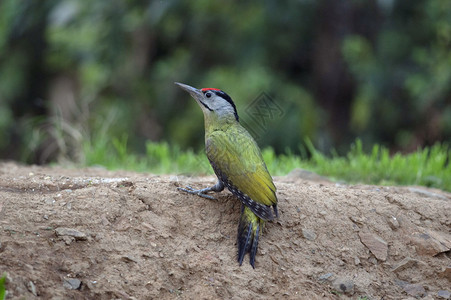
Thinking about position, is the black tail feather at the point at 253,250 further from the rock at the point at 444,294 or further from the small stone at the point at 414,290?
the rock at the point at 444,294

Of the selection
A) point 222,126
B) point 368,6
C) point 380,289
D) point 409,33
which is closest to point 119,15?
point 368,6

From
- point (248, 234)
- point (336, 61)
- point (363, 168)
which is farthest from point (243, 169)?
point (336, 61)

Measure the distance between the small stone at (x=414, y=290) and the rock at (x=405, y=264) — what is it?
0.46ft

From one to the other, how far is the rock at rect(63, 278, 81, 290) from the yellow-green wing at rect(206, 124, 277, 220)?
1.21m

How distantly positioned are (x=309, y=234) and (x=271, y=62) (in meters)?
6.58

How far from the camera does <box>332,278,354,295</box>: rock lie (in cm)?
392

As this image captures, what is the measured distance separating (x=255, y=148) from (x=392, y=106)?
267 inches

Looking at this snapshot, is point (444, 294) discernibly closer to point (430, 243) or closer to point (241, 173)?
point (430, 243)

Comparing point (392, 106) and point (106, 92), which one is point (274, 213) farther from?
point (106, 92)

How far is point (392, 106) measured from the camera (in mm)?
10508

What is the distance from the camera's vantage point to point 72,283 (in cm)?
341

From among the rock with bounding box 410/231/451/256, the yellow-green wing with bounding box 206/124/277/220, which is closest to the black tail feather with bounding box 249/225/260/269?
the yellow-green wing with bounding box 206/124/277/220

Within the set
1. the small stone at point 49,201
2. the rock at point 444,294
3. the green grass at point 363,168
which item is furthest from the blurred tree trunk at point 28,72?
the rock at point 444,294

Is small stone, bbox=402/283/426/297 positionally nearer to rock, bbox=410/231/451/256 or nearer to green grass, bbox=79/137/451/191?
rock, bbox=410/231/451/256
